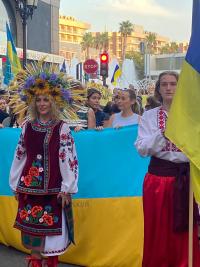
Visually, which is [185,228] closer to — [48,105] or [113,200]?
[113,200]

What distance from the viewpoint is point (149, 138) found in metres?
3.75

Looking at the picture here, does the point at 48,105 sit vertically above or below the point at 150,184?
above

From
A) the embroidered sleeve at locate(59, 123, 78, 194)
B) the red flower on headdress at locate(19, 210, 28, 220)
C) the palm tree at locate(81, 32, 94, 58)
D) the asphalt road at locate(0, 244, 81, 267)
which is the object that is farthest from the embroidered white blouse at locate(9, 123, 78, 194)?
the palm tree at locate(81, 32, 94, 58)

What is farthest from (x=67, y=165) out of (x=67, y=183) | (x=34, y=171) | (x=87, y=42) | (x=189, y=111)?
(x=87, y=42)

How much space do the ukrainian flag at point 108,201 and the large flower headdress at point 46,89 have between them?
1.67 ft

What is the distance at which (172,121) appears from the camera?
3398mm

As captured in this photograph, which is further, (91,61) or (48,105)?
(91,61)

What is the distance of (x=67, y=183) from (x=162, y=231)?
87 cm

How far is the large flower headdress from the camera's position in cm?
434

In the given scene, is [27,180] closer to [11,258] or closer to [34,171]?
[34,171]

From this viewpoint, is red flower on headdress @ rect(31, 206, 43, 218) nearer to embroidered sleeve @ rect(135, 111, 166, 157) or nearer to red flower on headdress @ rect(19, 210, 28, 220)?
red flower on headdress @ rect(19, 210, 28, 220)

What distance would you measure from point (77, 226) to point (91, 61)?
14360 mm

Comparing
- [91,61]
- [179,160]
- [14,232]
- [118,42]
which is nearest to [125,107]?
[14,232]

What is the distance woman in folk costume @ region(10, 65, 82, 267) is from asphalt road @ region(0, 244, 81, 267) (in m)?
0.71
